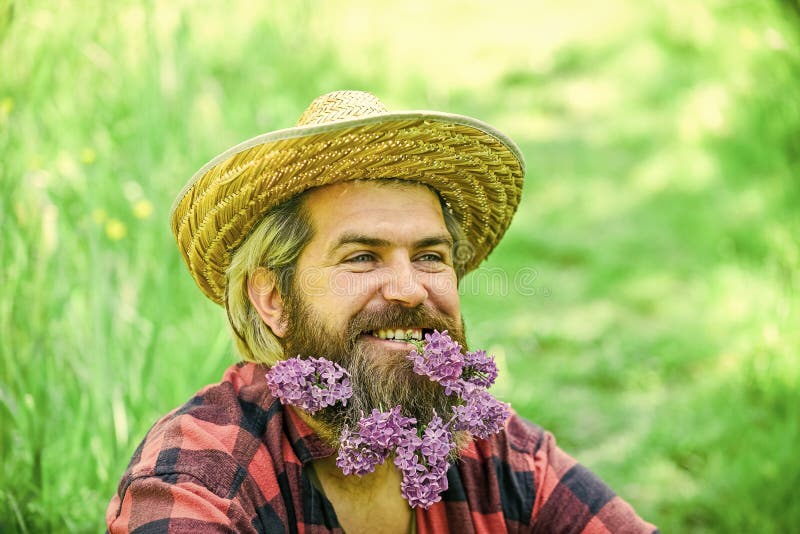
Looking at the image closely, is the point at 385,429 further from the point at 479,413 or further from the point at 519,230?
the point at 519,230

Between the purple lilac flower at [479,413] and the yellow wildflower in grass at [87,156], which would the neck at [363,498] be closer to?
the purple lilac flower at [479,413]

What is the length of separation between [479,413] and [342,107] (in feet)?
3.22

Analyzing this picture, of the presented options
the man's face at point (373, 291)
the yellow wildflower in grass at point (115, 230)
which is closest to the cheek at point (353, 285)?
the man's face at point (373, 291)

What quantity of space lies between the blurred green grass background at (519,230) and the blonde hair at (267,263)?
0.76 metres

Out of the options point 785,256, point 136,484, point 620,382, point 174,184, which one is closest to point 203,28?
point 174,184

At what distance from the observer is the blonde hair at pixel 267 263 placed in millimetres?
2697

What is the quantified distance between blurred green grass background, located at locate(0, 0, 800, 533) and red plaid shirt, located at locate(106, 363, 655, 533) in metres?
0.89

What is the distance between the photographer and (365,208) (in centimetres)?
262

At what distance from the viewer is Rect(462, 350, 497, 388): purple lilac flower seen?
2518 millimetres

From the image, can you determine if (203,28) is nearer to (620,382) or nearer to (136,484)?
(620,382)

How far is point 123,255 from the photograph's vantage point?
412cm

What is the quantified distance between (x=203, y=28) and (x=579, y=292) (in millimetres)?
3260

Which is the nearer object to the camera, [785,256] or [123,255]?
[123,255]

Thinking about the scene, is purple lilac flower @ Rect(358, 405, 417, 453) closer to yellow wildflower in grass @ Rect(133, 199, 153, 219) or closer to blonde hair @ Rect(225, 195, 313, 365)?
blonde hair @ Rect(225, 195, 313, 365)
